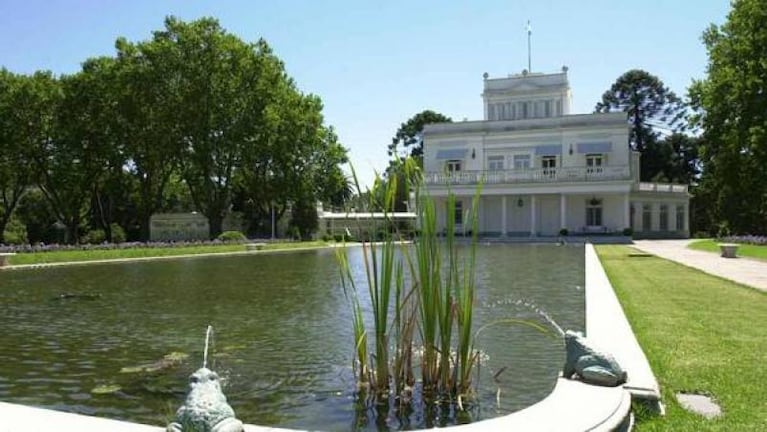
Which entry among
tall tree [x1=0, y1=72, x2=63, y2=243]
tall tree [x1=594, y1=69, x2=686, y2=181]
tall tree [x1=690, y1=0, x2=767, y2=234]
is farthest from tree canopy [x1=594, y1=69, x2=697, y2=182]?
tall tree [x1=0, y1=72, x2=63, y2=243]

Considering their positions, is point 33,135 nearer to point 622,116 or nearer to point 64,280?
point 64,280

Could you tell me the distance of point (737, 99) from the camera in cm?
3116

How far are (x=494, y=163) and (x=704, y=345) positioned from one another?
1794 inches

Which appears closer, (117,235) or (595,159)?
(117,235)

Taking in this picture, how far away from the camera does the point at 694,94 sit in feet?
116

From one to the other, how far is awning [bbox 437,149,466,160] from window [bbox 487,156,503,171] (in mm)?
1966

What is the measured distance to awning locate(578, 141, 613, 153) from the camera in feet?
161

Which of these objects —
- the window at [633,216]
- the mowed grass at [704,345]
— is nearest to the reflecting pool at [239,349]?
the mowed grass at [704,345]

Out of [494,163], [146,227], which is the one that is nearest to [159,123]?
[146,227]

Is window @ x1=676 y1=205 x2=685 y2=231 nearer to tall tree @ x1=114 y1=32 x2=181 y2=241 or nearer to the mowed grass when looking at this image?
tall tree @ x1=114 y1=32 x2=181 y2=241

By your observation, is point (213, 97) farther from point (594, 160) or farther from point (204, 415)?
point (204, 415)

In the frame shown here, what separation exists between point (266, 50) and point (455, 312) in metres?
40.3

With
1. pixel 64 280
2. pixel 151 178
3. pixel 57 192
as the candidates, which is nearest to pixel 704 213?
pixel 151 178

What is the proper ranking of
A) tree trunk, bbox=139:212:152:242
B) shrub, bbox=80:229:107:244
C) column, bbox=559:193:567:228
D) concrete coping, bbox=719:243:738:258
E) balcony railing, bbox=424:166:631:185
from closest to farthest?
concrete coping, bbox=719:243:738:258, shrub, bbox=80:229:107:244, balcony railing, bbox=424:166:631:185, tree trunk, bbox=139:212:152:242, column, bbox=559:193:567:228
